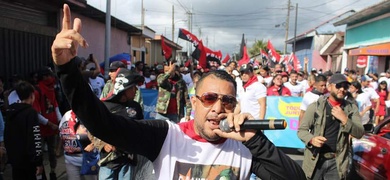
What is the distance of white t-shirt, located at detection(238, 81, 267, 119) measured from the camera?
5.79 m

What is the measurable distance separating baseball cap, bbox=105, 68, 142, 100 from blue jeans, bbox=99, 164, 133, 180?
0.72 meters

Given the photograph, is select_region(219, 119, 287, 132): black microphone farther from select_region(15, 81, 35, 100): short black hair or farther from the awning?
the awning

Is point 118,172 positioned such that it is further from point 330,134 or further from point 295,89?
point 295,89

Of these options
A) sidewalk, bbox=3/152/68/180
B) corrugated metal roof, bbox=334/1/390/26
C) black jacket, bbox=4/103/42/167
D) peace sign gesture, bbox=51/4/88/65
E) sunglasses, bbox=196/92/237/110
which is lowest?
sidewalk, bbox=3/152/68/180

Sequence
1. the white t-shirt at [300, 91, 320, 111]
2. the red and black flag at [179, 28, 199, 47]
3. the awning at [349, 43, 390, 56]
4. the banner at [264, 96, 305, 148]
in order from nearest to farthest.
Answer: the white t-shirt at [300, 91, 320, 111]
the banner at [264, 96, 305, 148]
the red and black flag at [179, 28, 199, 47]
the awning at [349, 43, 390, 56]

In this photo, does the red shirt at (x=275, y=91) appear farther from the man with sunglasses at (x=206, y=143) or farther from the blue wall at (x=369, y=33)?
the blue wall at (x=369, y=33)

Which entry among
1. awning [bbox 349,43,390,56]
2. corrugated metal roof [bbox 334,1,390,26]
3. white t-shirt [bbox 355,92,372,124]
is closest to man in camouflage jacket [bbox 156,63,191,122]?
white t-shirt [bbox 355,92,372,124]

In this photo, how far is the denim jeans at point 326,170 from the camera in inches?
159

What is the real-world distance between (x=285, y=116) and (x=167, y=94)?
2.87 meters

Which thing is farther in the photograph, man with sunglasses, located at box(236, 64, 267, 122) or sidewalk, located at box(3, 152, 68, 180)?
man with sunglasses, located at box(236, 64, 267, 122)

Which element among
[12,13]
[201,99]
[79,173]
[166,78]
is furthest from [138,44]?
[201,99]

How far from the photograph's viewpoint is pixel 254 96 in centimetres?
580

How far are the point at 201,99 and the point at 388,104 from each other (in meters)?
9.98

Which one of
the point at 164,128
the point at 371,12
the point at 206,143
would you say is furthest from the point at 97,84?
the point at 371,12
